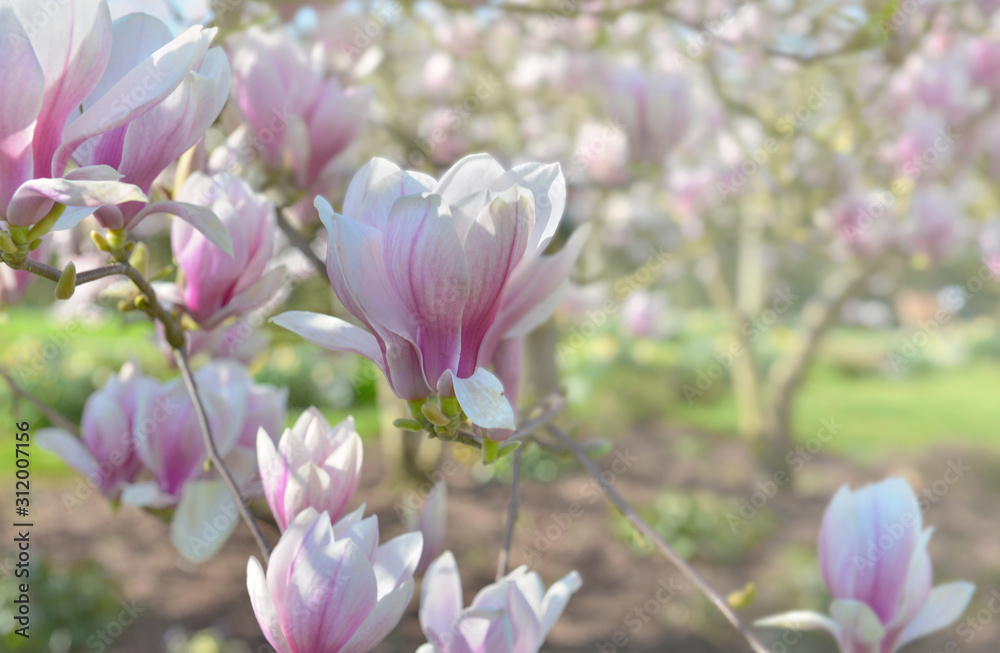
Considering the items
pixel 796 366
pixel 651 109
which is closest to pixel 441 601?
pixel 651 109

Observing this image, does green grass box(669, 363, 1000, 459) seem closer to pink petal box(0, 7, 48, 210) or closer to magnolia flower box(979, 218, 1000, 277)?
magnolia flower box(979, 218, 1000, 277)

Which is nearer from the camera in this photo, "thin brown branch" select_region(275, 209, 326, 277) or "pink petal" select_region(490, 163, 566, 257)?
"pink petal" select_region(490, 163, 566, 257)

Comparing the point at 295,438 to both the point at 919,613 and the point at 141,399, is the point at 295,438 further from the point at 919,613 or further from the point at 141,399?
the point at 919,613

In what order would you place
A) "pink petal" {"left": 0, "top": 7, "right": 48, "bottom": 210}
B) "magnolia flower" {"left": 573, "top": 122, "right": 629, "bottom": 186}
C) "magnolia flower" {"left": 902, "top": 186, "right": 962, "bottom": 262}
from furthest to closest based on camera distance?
"magnolia flower" {"left": 902, "top": 186, "right": 962, "bottom": 262}, "magnolia flower" {"left": 573, "top": 122, "right": 629, "bottom": 186}, "pink petal" {"left": 0, "top": 7, "right": 48, "bottom": 210}

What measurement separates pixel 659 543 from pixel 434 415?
299mm

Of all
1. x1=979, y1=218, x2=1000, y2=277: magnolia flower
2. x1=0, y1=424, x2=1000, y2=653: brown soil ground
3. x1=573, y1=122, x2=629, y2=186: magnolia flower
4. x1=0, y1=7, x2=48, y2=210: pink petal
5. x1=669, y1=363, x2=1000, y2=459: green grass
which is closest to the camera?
x1=0, y1=7, x2=48, y2=210: pink petal

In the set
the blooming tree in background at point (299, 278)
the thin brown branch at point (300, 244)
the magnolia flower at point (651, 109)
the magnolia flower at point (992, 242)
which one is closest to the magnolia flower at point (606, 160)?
the magnolia flower at point (651, 109)

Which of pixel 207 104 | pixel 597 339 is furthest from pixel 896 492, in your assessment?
pixel 597 339

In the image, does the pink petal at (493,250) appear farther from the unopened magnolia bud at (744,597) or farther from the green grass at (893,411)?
the green grass at (893,411)

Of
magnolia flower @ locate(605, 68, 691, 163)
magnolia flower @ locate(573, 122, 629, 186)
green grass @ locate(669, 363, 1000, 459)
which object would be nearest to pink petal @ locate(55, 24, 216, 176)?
magnolia flower @ locate(605, 68, 691, 163)

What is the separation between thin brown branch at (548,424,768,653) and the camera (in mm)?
Answer: 684

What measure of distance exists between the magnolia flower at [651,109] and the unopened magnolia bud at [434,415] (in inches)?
61.3

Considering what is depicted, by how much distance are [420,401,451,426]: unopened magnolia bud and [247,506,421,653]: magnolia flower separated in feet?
0.37

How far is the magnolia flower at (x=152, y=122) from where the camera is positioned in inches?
21.8
